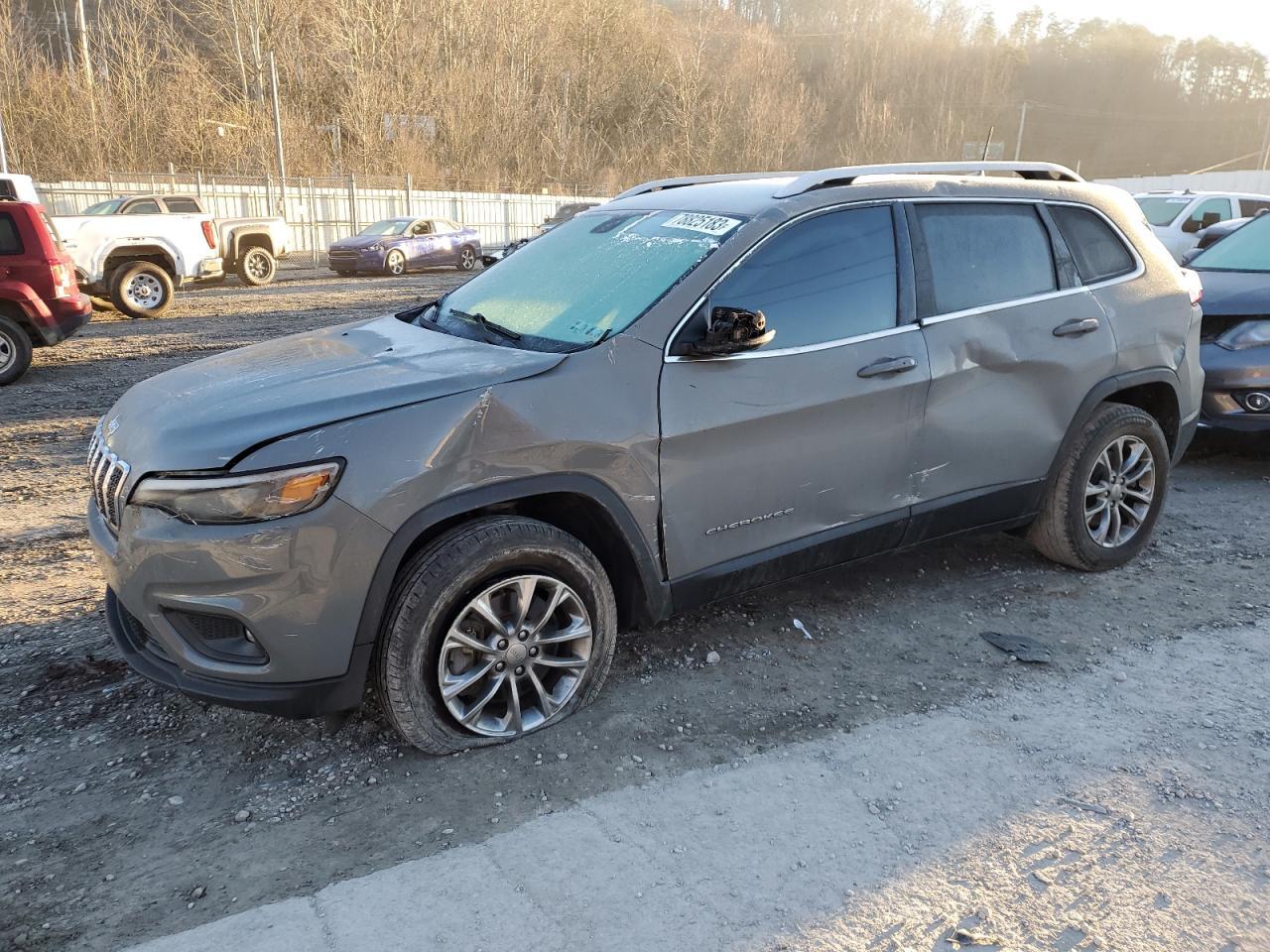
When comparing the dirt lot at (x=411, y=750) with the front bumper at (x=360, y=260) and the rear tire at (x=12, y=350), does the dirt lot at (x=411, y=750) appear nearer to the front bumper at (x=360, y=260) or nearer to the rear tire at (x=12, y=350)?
the rear tire at (x=12, y=350)

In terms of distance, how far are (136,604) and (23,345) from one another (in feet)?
26.4

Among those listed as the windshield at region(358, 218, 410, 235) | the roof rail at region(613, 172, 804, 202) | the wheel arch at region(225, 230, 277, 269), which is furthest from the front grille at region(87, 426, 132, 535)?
the windshield at region(358, 218, 410, 235)

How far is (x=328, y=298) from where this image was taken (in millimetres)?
17234

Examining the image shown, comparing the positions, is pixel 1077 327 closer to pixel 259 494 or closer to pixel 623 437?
pixel 623 437

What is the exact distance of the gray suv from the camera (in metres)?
2.60

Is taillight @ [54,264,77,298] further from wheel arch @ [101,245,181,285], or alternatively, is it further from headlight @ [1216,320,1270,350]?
headlight @ [1216,320,1270,350]

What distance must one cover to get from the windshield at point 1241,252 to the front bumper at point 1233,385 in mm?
1206

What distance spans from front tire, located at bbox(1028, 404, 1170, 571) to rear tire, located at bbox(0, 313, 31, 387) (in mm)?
9463

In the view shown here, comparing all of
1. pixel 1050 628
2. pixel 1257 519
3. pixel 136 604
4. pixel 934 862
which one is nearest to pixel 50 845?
pixel 136 604

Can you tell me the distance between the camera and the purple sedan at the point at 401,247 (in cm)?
2234

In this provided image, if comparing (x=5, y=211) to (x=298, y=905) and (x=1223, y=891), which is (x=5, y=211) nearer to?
(x=298, y=905)

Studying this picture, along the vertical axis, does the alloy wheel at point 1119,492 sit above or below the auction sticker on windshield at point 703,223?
below

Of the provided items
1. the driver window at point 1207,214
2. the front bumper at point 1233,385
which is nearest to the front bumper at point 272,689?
the front bumper at point 1233,385

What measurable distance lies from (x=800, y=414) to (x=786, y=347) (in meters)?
0.25
